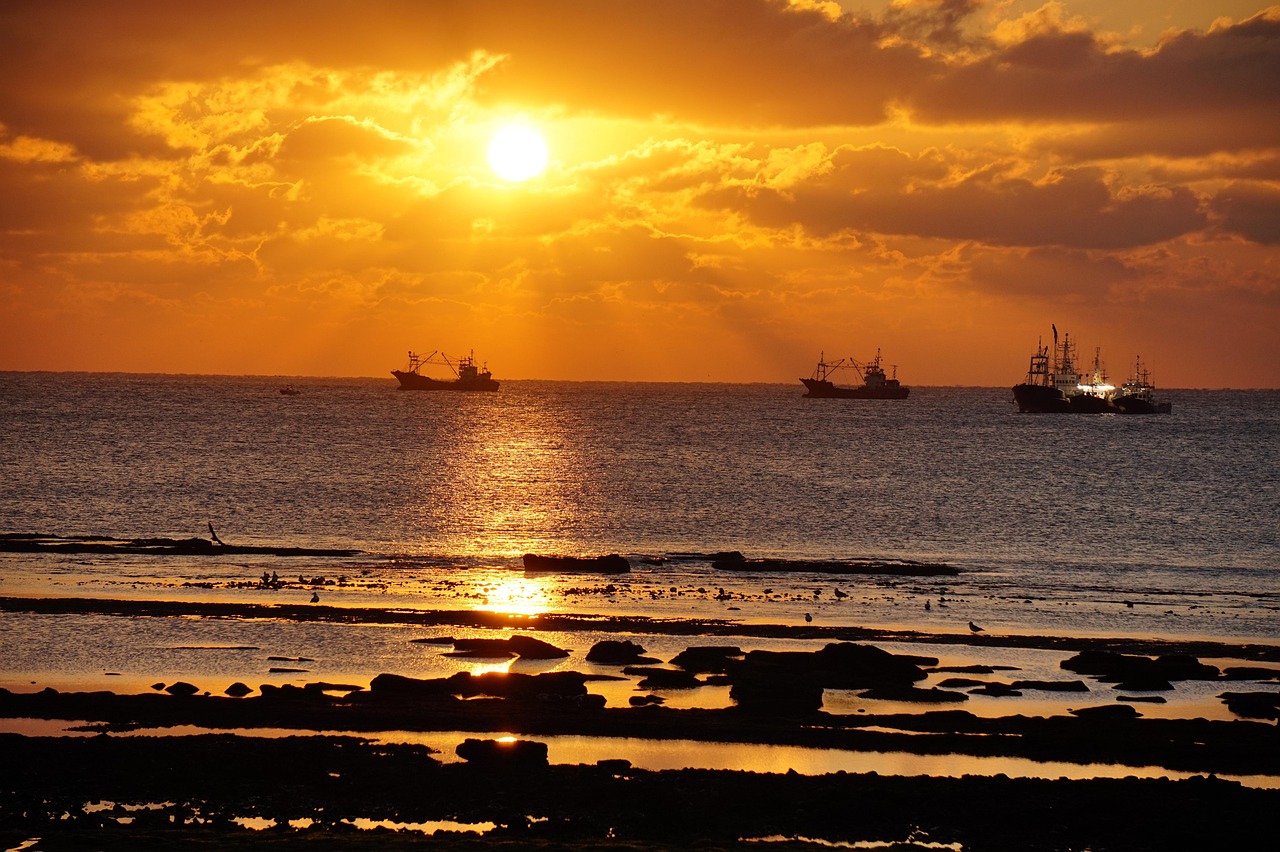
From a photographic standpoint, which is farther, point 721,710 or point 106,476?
point 106,476

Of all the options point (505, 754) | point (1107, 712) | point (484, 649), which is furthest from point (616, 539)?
point (505, 754)

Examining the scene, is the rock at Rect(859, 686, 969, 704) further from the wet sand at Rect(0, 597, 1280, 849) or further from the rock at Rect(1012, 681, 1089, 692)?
the rock at Rect(1012, 681, 1089, 692)

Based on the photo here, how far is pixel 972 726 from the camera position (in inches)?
1372

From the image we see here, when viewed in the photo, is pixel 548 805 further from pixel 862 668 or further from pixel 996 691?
pixel 996 691

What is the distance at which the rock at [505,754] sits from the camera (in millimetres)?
29719

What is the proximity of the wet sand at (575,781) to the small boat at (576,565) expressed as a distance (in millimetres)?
28813

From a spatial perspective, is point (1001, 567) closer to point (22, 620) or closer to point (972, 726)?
point (972, 726)

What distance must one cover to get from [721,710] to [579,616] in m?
17.1

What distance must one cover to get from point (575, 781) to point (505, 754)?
6.96 feet

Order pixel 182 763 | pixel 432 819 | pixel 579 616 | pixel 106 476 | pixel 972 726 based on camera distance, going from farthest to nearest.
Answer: pixel 106 476 → pixel 579 616 → pixel 972 726 → pixel 182 763 → pixel 432 819

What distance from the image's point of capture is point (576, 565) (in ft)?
223

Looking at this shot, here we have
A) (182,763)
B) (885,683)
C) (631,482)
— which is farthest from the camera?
(631,482)

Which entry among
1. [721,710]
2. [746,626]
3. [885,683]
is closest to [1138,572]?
[746,626]

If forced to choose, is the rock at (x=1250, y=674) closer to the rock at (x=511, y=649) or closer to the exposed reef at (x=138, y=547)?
the rock at (x=511, y=649)
